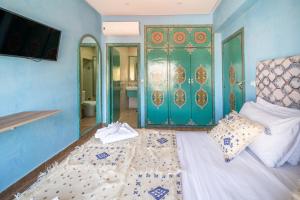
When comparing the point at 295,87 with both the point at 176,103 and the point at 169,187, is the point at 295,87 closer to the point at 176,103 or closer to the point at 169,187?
the point at 169,187

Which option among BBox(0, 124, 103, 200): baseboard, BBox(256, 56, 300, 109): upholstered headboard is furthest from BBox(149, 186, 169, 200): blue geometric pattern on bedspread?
BBox(0, 124, 103, 200): baseboard

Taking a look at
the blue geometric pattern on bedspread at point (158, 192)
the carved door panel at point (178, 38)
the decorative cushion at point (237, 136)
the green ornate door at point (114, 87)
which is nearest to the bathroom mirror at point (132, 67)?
the green ornate door at point (114, 87)

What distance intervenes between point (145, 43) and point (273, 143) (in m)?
3.94

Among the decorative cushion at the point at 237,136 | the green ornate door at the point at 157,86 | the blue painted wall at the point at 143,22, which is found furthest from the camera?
the green ornate door at the point at 157,86

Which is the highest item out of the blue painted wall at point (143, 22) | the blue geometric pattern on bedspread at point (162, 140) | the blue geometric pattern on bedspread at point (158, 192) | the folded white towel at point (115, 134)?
the blue painted wall at point (143, 22)

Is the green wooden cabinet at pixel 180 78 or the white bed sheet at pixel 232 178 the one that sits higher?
the green wooden cabinet at pixel 180 78

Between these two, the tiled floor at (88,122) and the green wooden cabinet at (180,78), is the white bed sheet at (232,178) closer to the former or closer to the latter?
the green wooden cabinet at (180,78)

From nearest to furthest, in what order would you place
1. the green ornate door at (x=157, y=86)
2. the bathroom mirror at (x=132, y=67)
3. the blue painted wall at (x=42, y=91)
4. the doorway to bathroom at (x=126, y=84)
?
the blue painted wall at (x=42, y=91) < the green ornate door at (x=157, y=86) < the doorway to bathroom at (x=126, y=84) < the bathroom mirror at (x=132, y=67)

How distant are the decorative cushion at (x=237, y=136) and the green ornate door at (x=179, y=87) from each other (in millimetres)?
2987

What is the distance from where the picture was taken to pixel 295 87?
1905mm

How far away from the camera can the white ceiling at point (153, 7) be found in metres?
3.98

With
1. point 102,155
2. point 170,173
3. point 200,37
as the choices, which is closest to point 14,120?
point 102,155

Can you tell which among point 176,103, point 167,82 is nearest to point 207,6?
point 167,82

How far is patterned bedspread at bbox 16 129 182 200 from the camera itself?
44.2 inches
